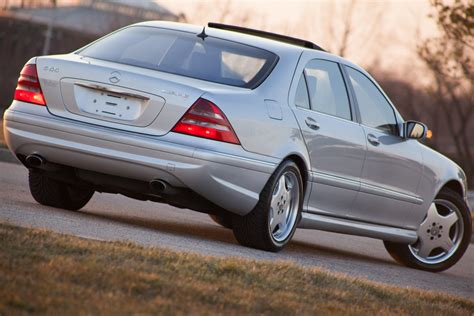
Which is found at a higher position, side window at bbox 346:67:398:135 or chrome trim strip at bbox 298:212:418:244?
side window at bbox 346:67:398:135

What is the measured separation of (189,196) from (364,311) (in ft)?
7.00

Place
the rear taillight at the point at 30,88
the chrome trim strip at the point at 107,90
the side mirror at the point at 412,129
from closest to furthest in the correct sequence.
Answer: the chrome trim strip at the point at 107,90
the rear taillight at the point at 30,88
the side mirror at the point at 412,129

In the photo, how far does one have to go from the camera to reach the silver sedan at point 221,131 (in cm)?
814

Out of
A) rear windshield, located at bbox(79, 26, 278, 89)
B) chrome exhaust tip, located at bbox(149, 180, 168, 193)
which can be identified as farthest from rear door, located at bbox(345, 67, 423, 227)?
chrome exhaust tip, located at bbox(149, 180, 168, 193)

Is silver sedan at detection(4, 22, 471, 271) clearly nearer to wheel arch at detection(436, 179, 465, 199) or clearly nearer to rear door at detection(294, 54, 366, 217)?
rear door at detection(294, 54, 366, 217)

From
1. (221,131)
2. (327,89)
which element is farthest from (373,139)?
(221,131)

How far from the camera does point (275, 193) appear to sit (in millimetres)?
8688

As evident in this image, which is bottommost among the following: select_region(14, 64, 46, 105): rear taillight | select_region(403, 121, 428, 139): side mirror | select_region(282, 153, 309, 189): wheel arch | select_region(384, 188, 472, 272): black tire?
select_region(384, 188, 472, 272): black tire

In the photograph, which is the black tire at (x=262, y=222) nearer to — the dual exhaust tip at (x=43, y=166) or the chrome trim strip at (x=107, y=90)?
the dual exhaust tip at (x=43, y=166)

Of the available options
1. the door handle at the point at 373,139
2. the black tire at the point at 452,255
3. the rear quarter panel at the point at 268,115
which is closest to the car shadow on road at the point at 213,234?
the black tire at the point at 452,255

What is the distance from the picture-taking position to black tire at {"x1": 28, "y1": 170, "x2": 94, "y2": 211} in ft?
30.8

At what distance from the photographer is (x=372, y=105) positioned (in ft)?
33.1

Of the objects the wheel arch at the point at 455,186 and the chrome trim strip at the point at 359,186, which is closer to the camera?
the chrome trim strip at the point at 359,186

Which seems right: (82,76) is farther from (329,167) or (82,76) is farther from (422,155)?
(422,155)
